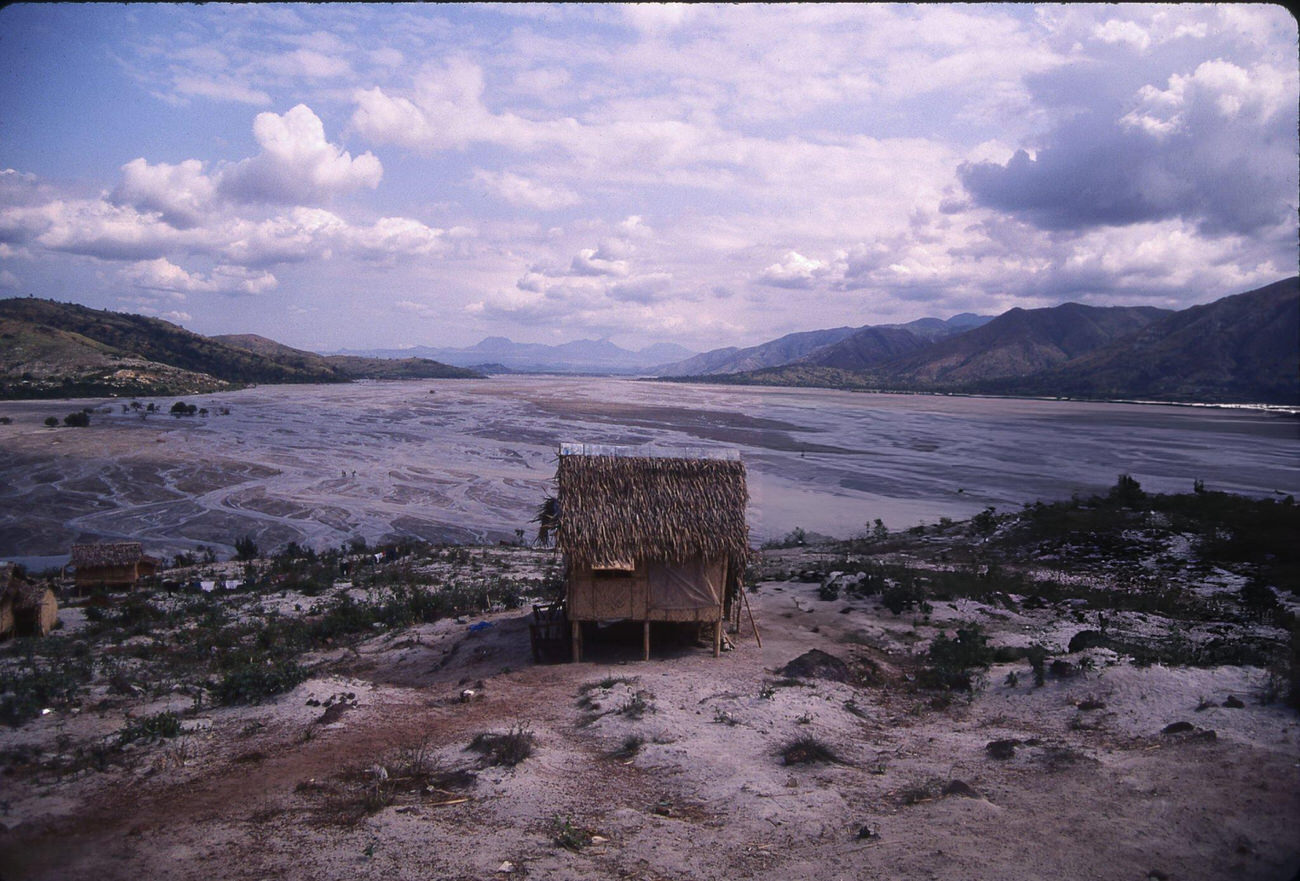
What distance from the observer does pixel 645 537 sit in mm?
11086

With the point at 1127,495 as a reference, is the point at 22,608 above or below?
below

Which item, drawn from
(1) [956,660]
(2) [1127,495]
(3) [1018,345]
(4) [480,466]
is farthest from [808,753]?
(3) [1018,345]

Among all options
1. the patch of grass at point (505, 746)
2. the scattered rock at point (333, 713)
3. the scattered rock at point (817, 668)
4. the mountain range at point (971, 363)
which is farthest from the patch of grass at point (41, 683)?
the mountain range at point (971, 363)

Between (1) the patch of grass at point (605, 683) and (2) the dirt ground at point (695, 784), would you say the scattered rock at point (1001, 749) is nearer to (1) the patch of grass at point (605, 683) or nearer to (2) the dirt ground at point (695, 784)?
(2) the dirt ground at point (695, 784)

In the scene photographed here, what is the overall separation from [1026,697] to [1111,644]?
8.05 feet

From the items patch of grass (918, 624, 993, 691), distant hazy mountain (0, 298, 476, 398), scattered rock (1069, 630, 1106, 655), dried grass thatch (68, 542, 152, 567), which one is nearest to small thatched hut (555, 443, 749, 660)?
patch of grass (918, 624, 993, 691)

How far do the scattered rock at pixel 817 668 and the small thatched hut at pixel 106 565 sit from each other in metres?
16.5

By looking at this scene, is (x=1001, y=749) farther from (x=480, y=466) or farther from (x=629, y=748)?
(x=480, y=466)

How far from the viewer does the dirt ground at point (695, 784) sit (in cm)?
537

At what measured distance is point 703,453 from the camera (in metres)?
12.3

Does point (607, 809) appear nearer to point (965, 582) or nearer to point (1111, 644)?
point (1111, 644)

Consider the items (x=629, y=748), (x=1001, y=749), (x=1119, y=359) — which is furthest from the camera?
(x=1119, y=359)

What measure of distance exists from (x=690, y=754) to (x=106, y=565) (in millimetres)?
17106

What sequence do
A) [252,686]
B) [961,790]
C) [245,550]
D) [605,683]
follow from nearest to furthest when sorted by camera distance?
1. [961,790]
2. [252,686]
3. [605,683]
4. [245,550]
